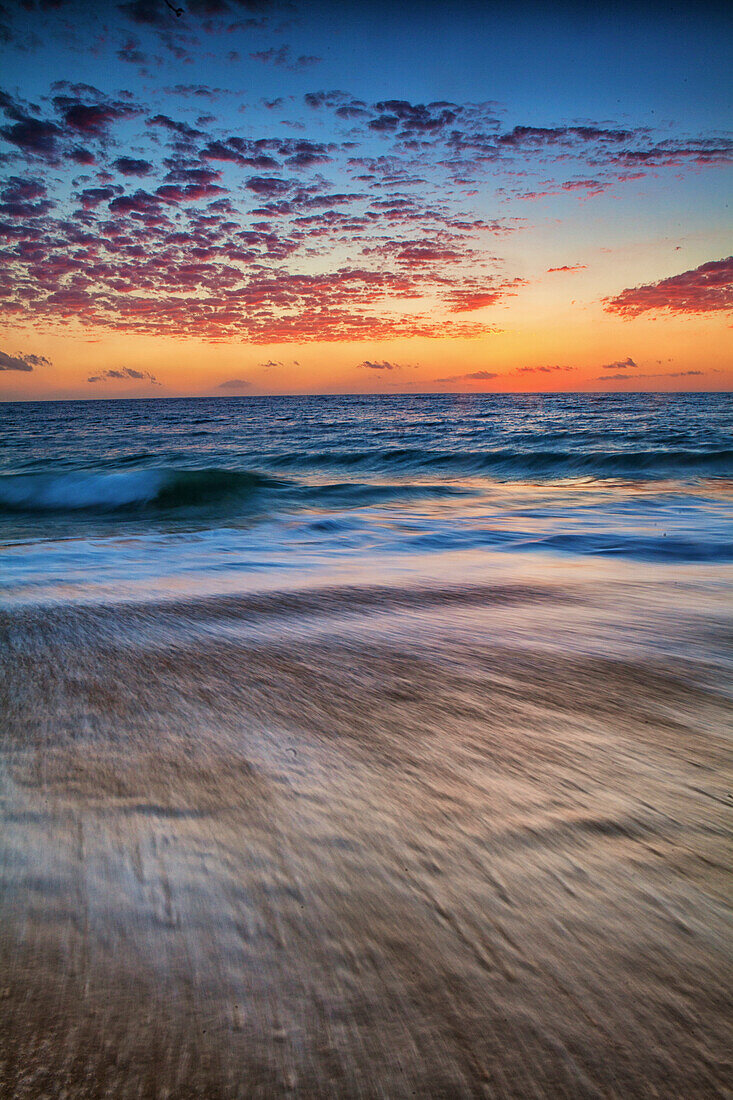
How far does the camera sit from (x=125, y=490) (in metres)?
11.7

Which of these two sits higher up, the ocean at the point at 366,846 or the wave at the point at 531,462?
the wave at the point at 531,462

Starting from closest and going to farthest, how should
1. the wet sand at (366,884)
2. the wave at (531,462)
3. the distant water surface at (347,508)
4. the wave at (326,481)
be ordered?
the wet sand at (366,884) → the distant water surface at (347,508) → the wave at (326,481) → the wave at (531,462)

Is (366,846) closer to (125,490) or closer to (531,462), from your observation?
(125,490)

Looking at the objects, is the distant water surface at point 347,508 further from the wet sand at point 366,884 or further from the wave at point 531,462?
the wet sand at point 366,884

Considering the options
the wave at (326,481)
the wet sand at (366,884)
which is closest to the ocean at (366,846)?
the wet sand at (366,884)

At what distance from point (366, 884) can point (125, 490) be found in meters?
12.0

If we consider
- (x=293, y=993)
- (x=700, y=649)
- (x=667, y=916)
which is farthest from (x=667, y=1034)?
(x=700, y=649)

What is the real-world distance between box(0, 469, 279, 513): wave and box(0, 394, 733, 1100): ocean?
26.5 feet

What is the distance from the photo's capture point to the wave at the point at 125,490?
11.0 meters

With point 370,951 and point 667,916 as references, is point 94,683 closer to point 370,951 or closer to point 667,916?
point 370,951

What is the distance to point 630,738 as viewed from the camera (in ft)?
5.43

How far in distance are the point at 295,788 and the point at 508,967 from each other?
65 centimetres

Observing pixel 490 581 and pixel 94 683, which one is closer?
pixel 94 683

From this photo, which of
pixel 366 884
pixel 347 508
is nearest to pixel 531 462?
pixel 347 508
